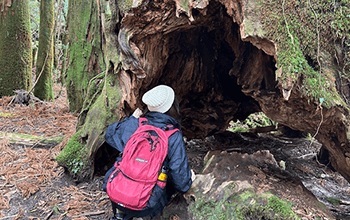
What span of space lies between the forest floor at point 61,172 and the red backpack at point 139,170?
2.22 ft

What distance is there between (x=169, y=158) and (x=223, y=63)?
3.16 metres

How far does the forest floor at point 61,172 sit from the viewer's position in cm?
306

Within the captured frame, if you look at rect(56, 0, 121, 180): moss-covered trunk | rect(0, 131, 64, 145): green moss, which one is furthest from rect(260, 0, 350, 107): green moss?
rect(0, 131, 64, 145): green moss

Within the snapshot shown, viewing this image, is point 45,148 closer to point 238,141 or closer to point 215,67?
point 215,67

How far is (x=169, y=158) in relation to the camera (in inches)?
95.0

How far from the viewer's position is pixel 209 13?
335 cm

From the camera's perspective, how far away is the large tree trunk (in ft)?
8.37

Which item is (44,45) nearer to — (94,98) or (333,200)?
(94,98)

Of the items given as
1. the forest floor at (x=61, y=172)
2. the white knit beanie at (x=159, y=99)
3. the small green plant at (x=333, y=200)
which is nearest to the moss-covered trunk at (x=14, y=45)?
the forest floor at (x=61, y=172)

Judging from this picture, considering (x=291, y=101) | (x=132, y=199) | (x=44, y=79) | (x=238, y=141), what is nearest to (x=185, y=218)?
(x=132, y=199)

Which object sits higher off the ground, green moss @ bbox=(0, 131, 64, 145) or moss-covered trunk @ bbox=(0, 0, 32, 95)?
moss-covered trunk @ bbox=(0, 0, 32, 95)

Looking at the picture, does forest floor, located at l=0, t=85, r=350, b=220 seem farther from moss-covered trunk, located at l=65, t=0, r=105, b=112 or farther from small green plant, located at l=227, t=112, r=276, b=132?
small green plant, located at l=227, t=112, r=276, b=132

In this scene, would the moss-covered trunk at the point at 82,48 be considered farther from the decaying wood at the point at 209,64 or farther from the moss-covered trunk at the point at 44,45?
the moss-covered trunk at the point at 44,45

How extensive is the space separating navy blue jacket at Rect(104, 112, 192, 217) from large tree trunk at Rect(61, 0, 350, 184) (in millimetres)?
868
